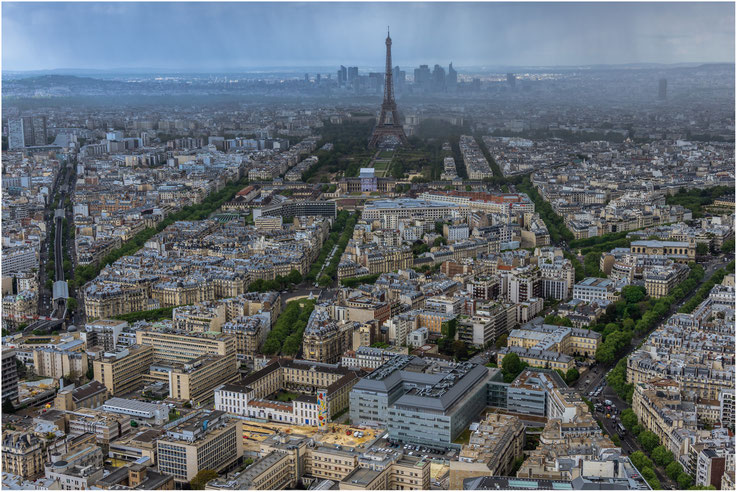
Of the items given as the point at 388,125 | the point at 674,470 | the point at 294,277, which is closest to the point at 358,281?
the point at 294,277

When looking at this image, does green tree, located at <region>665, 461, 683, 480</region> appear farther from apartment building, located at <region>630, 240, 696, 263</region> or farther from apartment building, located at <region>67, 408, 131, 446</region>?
apartment building, located at <region>630, 240, 696, 263</region>

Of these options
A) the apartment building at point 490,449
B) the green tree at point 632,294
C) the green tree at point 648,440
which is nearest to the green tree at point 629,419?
the green tree at point 648,440

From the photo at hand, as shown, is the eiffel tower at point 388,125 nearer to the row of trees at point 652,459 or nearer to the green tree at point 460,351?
the green tree at point 460,351

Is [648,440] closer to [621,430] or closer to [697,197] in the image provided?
[621,430]

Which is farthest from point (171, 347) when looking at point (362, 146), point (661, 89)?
point (661, 89)

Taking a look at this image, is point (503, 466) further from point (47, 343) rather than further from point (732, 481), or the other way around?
point (47, 343)

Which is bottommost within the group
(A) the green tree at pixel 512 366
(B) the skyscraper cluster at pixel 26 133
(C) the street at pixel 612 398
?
(C) the street at pixel 612 398
